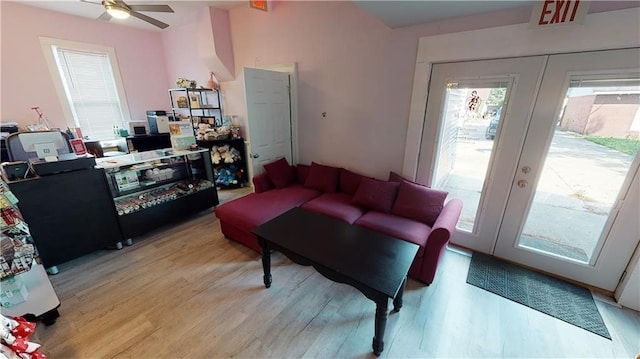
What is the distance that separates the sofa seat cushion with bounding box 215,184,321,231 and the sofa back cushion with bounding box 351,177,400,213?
2.30 ft

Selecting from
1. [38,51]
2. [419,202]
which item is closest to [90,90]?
[38,51]

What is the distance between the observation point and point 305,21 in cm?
312

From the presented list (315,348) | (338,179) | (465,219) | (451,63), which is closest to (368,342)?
(315,348)

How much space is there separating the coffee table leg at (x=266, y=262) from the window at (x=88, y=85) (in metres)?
4.99

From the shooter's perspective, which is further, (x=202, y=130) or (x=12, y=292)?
(x=202, y=130)

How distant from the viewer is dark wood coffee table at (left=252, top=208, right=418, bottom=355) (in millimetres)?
1413

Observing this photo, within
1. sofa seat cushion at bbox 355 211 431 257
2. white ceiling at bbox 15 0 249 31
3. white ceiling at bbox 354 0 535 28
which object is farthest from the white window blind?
sofa seat cushion at bbox 355 211 431 257

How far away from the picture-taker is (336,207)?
268 cm

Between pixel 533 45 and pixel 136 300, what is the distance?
393 centimetres

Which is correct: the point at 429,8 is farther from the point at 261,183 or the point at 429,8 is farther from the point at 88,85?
the point at 88,85

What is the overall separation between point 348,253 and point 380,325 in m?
0.48

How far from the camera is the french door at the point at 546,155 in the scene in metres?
1.81

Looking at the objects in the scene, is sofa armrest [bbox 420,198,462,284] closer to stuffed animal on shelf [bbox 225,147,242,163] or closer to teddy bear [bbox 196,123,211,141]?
stuffed animal on shelf [bbox 225,147,242,163]

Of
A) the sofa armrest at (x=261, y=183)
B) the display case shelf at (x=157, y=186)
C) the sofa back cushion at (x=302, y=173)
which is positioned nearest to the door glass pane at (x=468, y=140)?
the sofa back cushion at (x=302, y=173)
